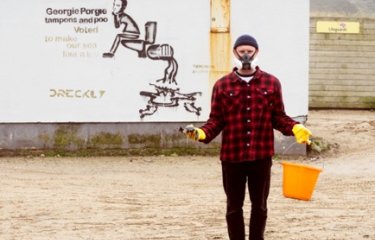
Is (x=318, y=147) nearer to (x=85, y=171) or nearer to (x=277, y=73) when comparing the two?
(x=277, y=73)

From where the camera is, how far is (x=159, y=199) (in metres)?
9.58

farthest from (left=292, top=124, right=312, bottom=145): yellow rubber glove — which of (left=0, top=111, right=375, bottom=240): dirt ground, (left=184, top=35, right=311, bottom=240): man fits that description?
(left=0, top=111, right=375, bottom=240): dirt ground

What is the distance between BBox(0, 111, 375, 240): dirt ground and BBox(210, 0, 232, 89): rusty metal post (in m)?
1.49

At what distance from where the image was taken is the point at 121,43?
1327 centimetres

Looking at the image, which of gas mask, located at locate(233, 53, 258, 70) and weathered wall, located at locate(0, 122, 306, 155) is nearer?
gas mask, located at locate(233, 53, 258, 70)

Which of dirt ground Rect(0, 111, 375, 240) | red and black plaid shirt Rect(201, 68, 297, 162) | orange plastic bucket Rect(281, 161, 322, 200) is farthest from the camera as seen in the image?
orange plastic bucket Rect(281, 161, 322, 200)

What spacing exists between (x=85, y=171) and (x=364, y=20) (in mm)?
11078

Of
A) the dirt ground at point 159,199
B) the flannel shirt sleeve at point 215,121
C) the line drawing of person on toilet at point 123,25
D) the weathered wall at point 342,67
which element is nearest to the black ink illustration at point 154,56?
the line drawing of person on toilet at point 123,25

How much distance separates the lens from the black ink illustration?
13250mm

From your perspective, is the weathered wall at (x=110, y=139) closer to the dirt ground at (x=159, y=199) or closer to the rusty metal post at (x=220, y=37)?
the dirt ground at (x=159, y=199)

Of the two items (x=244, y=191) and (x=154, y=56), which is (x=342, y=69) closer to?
(x=154, y=56)

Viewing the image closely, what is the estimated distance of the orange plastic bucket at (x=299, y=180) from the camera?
8477mm

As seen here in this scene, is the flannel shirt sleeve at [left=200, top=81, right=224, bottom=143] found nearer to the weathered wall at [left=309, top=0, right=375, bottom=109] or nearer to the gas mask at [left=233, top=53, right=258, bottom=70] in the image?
the gas mask at [left=233, top=53, right=258, bottom=70]

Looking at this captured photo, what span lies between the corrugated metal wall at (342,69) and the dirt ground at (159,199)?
21.4 feet
